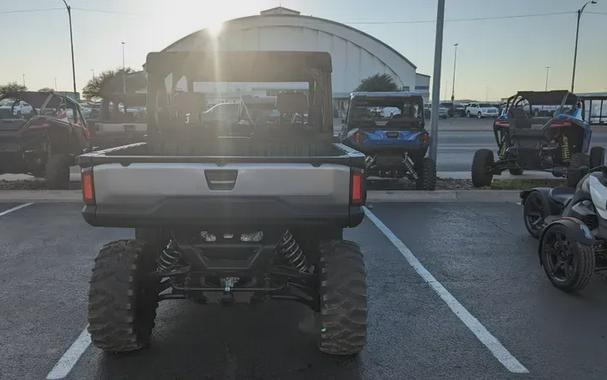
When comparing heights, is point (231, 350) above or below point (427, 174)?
below

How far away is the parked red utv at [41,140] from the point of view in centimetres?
968

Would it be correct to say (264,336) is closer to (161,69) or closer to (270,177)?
(270,177)

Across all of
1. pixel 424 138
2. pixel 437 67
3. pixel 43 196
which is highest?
pixel 437 67

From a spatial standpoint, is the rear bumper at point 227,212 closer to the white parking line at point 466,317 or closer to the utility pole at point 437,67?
the white parking line at point 466,317

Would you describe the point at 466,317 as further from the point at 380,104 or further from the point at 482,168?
the point at 380,104

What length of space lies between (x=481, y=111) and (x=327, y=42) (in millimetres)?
43047

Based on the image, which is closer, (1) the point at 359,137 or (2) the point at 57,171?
(2) the point at 57,171

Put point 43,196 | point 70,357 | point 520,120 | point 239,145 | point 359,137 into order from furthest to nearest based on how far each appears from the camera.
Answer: point 520,120 → point 359,137 → point 43,196 → point 239,145 → point 70,357

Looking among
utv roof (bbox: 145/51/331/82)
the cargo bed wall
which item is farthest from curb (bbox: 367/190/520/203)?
utv roof (bbox: 145/51/331/82)

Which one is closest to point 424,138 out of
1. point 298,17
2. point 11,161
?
point 11,161

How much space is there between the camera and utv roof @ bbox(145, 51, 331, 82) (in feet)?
15.5

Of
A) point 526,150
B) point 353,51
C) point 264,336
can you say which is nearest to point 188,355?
point 264,336

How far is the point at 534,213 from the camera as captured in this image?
705 centimetres

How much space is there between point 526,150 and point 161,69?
26.5ft
